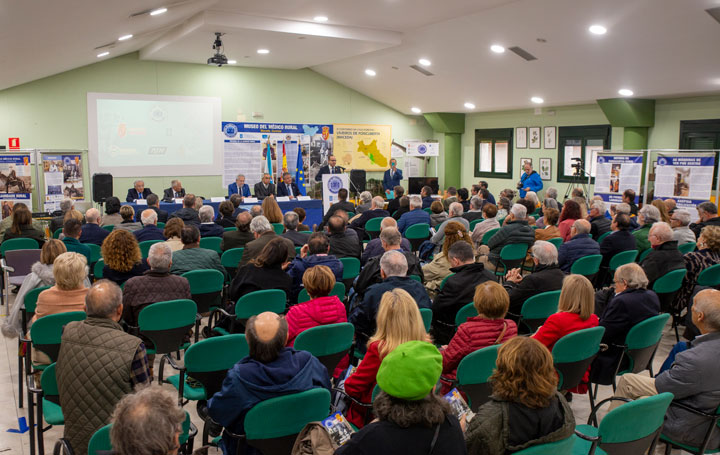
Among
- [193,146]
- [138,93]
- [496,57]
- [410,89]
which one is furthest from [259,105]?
[496,57]

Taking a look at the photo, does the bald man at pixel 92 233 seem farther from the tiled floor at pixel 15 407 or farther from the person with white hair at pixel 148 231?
the tiled floor at pixel 15 407

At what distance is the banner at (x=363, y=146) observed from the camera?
16.2m

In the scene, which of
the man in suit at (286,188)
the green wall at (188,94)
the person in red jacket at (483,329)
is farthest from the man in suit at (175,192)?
the person in red jacket at (483,329)

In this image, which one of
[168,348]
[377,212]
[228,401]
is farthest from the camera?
[377,212]

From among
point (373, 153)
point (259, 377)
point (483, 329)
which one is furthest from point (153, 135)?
point (259, 377)

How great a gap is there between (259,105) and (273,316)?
42.9 feet

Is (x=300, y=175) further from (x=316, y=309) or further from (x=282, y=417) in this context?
(x=282, y=417)

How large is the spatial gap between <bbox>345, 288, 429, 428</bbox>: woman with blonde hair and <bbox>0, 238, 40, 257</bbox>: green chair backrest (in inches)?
203

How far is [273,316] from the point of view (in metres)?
2.65

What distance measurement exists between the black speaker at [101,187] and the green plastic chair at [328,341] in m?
10.1

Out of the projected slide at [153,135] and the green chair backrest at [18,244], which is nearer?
the green chair backrest at [18,244]

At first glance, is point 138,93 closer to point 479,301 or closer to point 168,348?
point 168,348

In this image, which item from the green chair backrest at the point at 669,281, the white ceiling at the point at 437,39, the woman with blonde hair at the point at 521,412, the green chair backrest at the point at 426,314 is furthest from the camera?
the white ceiling at the point at 437,39

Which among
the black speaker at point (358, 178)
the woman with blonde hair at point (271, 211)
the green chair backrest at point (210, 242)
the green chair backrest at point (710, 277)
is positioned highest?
the black speaker at point (358, 178)
